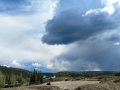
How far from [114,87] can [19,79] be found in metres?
131

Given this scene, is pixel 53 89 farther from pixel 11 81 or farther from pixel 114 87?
pixel 11 81

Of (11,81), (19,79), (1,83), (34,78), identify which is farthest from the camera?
(19,79)

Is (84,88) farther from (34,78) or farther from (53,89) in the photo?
(34,78)

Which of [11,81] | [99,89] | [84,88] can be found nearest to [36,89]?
[84,88]

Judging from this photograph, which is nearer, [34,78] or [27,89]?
[27,89]

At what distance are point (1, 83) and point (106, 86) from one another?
86010 millimetres

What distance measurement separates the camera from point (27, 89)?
136 ft

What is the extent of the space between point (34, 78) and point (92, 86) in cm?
8711

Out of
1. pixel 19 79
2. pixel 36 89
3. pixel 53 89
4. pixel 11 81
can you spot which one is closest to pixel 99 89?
pixel 53 89

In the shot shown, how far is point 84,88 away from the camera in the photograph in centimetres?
4109

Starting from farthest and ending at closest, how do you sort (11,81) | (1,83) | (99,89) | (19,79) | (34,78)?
(19,79)
(11,81)
(34,78)
(1,83)
(99,89)

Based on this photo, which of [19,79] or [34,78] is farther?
[19,79]

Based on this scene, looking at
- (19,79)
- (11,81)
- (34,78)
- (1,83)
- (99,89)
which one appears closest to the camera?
(99,89)

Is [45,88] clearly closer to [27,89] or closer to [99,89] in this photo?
[27,89]
